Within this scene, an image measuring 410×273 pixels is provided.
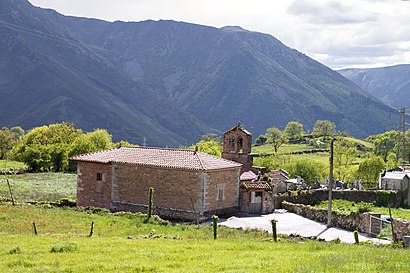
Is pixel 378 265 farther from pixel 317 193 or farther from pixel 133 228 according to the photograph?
pixel 317 193

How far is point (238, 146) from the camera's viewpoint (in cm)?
5462

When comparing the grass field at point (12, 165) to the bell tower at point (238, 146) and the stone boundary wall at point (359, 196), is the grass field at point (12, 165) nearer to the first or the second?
the bell tower at point (238, 146)

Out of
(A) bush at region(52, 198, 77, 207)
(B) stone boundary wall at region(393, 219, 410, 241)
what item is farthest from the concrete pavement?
(A) bush at region(52, 198, 77, 207)

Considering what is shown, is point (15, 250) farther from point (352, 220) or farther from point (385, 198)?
point (385, 198)

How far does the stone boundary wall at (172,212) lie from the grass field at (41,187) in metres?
7.45

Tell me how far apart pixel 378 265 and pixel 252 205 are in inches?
1291

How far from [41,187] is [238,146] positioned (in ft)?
82.0

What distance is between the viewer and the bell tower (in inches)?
2125

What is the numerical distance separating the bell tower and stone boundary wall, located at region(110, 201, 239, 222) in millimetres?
8427

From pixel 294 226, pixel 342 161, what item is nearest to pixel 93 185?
pixel 294 226

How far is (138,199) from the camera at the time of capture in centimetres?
4575

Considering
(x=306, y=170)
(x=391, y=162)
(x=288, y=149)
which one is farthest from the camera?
(x=288, y=149)

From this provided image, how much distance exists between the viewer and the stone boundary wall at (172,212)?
43062 mm

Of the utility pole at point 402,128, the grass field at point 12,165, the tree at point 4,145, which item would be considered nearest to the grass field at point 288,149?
the utility pole at point 402,128
